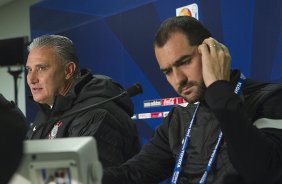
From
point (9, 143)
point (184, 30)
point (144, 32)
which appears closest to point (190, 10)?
point (144, 32)

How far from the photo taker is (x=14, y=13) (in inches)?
231

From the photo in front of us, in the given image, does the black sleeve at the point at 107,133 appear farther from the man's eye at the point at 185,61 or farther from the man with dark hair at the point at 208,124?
the man's eye at the point at 185,61

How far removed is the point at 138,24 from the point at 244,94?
2034mm

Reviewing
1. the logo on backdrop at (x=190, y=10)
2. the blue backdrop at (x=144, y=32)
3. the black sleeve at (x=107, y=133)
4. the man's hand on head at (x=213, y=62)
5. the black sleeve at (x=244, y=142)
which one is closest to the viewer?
the black sleeve at (x=244, y=142)

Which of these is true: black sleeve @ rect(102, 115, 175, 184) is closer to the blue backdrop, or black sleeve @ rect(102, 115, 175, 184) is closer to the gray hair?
the gray hair

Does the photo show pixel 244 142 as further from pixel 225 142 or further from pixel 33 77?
pixel 33 77

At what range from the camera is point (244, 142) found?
3.84 ft

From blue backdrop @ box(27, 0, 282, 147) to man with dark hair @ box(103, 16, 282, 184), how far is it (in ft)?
3.42

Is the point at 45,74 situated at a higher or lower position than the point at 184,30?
lower

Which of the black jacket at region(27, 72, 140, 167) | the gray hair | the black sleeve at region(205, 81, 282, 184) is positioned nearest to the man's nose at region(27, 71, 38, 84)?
the gray hair

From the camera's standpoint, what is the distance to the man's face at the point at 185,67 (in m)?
1.42

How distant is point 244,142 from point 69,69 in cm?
129

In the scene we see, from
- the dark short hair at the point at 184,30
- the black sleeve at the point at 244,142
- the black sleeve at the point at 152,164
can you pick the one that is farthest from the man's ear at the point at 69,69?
the black sleeve at the point at 244,142

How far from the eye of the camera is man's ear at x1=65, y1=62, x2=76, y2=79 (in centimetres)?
227
